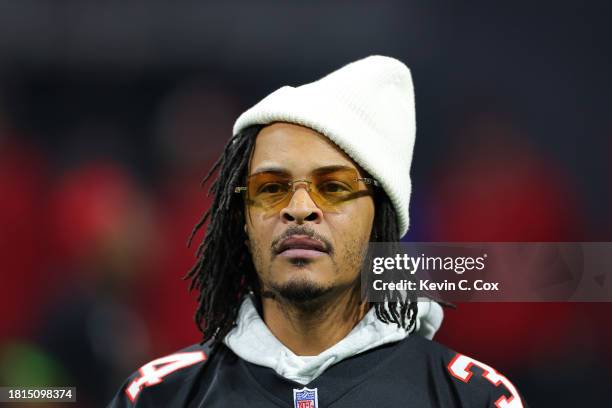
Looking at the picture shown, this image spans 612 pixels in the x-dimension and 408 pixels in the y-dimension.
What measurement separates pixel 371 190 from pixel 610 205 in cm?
145

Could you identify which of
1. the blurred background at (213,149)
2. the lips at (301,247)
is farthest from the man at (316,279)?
the blurred background at (213,149)

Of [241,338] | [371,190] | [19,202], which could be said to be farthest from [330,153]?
[19,202]

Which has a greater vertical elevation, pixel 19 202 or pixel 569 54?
pixel 569 54

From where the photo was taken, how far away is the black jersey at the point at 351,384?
67.4 inches

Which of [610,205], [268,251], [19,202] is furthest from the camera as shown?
[19,202]

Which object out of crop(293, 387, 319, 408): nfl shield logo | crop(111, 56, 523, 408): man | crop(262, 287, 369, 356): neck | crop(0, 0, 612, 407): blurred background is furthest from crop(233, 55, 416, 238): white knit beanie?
crop(0, 0, 612, 407): blurred background

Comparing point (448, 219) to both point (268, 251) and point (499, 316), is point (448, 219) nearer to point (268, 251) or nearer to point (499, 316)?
point (499, 316)

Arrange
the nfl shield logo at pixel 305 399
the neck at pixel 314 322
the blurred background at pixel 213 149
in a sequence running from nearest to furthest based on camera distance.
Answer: the nfl shield logo at pixel 305 399
the neck at pixel 314 322
the blurred background at pixel 213 149

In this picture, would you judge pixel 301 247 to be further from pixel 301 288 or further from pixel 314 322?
pixel 314 322

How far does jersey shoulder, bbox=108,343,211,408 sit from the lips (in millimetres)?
371

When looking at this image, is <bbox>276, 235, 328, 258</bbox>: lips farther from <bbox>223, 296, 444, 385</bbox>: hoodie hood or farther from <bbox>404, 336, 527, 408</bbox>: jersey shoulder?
<bbox>404, 336, 527, 408</bbox>: jersey shoulder

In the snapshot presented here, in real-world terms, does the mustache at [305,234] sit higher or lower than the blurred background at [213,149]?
lower

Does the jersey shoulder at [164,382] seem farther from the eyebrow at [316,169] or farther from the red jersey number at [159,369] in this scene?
the eyebrow at [316,169]

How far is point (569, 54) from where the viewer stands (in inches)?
117
